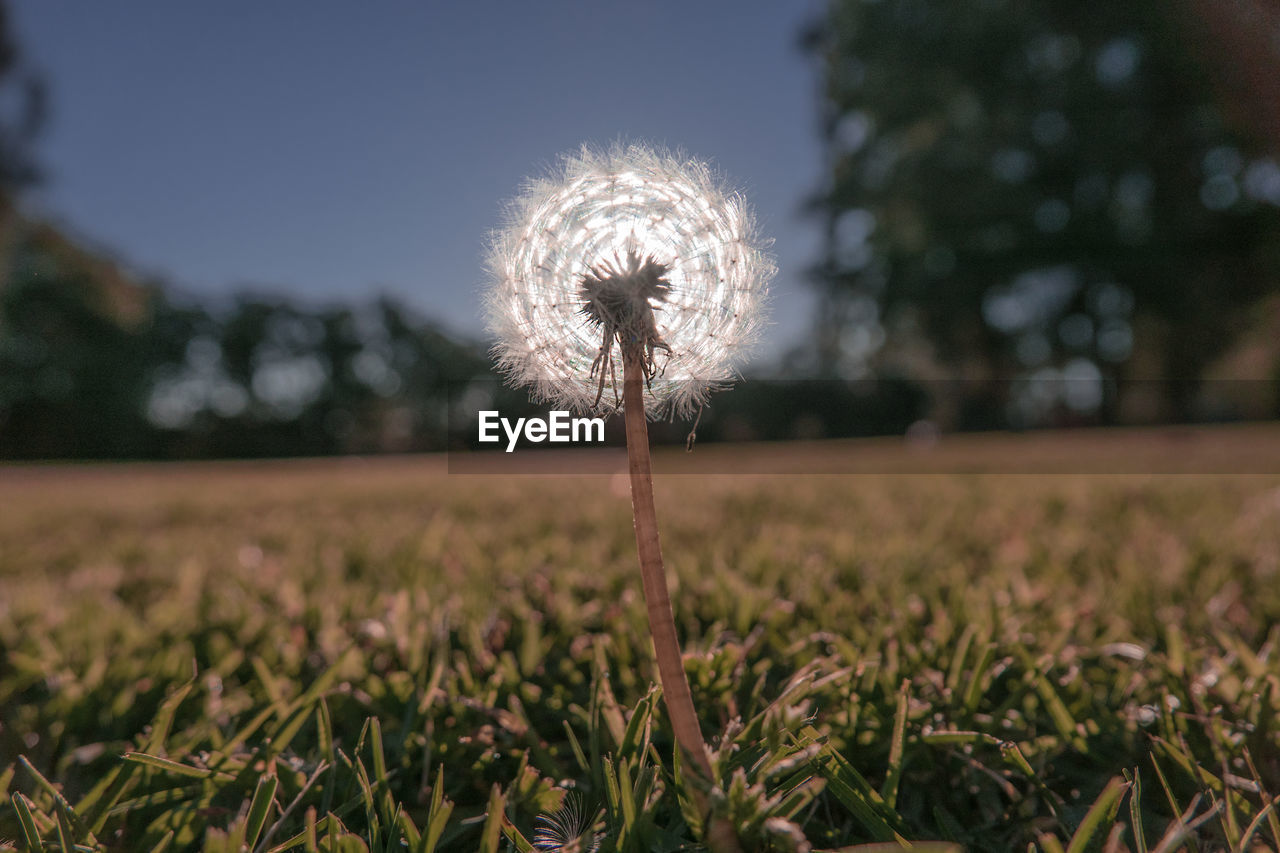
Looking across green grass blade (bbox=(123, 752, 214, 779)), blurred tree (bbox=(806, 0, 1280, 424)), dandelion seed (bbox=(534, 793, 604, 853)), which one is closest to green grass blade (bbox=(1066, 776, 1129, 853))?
dandelion seed (bbox=(534, 793, 604, 853))

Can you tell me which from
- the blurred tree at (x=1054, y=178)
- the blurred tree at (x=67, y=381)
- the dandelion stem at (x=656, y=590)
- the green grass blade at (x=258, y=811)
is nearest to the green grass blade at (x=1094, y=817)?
the dandelion stem at (x=656, y=590)

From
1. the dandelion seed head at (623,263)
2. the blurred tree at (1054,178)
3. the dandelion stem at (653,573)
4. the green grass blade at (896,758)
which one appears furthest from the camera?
the blurred tree at (1054,178)

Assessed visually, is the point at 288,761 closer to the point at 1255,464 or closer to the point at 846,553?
the point at 846,553

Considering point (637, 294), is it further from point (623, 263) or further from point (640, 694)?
point (640, 694)

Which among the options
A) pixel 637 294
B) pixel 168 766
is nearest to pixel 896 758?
pixel 637 294

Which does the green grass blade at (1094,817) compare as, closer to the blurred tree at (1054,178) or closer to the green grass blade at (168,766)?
A: the green grass blade at (168,766)

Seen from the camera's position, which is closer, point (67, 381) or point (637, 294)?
point (637, 294)
